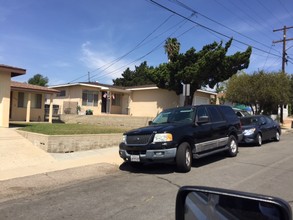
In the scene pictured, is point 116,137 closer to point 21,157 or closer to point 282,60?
point 21,157

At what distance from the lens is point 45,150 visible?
1304cm

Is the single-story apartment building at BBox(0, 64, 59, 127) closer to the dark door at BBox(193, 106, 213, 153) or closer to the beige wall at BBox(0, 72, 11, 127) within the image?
the beige wall at BBox(0, 72, 11, 127)

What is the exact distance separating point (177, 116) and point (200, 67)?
19.3 metres

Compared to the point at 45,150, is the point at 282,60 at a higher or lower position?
higher

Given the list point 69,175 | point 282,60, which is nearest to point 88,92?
point 282,60

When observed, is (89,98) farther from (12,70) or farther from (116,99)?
(12,70)

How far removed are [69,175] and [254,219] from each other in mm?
8143

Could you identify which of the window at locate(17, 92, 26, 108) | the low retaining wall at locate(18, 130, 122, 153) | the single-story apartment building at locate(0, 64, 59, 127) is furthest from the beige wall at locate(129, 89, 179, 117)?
the low retaining wall at locate(18, 130, 122, 153)

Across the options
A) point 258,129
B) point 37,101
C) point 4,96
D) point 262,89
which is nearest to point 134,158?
point 258,129

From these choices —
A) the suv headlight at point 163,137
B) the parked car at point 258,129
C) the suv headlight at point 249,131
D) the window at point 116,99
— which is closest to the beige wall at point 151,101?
the window at point 116,99

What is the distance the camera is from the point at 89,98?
1444 inches

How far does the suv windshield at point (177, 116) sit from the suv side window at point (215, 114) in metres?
1.07

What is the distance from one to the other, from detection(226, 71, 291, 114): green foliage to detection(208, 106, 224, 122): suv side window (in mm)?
17242

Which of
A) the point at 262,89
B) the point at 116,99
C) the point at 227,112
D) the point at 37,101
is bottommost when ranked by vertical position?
the point at 227,112
